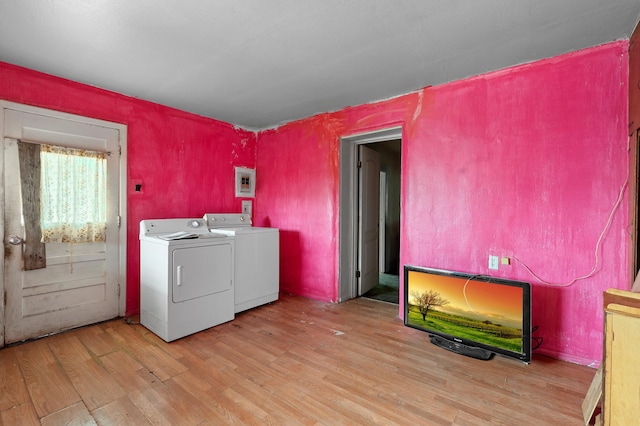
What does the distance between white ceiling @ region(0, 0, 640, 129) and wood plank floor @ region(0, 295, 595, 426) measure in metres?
2.26

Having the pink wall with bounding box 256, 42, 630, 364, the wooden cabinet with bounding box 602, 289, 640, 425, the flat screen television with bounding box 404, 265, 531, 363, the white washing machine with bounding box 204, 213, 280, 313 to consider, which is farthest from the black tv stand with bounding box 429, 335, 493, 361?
the white washing machine with bounding box 204, 213, 280, 313

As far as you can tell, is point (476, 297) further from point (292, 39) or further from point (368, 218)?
point (292, 39)

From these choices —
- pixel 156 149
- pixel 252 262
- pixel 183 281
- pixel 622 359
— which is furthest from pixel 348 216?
pixel 622 359

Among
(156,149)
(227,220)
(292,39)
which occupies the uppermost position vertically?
(292,39)

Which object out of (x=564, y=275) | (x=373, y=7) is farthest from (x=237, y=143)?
(x=564, y=275)

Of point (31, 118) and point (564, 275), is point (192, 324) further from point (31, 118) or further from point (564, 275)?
point (564, 275)

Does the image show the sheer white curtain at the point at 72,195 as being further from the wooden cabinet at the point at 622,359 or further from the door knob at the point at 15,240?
the wooden cabinet at the point at 622,359

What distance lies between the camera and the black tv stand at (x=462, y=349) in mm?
2142

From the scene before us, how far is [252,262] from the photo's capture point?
3168 millimetres

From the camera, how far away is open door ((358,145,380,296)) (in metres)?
3.66

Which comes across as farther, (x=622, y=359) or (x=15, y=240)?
(x=15, y=240)

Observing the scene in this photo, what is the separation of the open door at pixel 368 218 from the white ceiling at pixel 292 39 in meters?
1.13

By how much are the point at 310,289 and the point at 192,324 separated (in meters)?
1.48

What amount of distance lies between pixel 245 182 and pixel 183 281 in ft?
6.19
